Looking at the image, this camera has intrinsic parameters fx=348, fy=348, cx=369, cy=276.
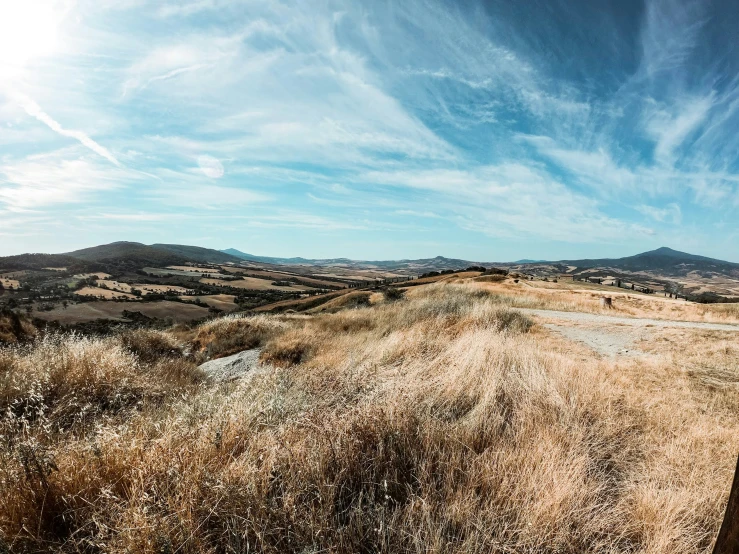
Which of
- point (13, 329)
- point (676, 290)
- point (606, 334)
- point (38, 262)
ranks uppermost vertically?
point (38, 262)

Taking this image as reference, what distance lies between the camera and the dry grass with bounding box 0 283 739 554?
7.20 ft

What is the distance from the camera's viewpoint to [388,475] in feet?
9.11

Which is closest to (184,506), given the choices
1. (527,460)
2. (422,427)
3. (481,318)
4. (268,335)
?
(422,427)

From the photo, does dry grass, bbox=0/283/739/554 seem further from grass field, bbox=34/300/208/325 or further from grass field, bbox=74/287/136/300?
grass field, bbox=74/287/136/300

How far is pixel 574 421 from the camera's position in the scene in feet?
13.1

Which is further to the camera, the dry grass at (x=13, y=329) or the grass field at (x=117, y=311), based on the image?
the grass field at (x=117, y=311)

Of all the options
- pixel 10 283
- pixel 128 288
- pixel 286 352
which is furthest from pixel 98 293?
pixel 286 352

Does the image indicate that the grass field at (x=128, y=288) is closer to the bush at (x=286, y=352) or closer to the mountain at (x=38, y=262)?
the mountain at (x=38, y=262)

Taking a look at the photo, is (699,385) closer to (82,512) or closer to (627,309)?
(82,512)

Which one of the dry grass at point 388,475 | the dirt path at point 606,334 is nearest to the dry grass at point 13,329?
the dry grass at point 388,475

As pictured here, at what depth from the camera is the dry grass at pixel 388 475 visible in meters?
2.20

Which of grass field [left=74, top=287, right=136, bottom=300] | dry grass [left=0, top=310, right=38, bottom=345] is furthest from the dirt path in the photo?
grass field [left=74, top=287, right=136, bottom=300]

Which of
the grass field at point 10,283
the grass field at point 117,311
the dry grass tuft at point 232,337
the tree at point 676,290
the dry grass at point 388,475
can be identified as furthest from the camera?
the tree at point 676,290

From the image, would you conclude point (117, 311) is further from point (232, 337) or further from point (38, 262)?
point (38, 262)
